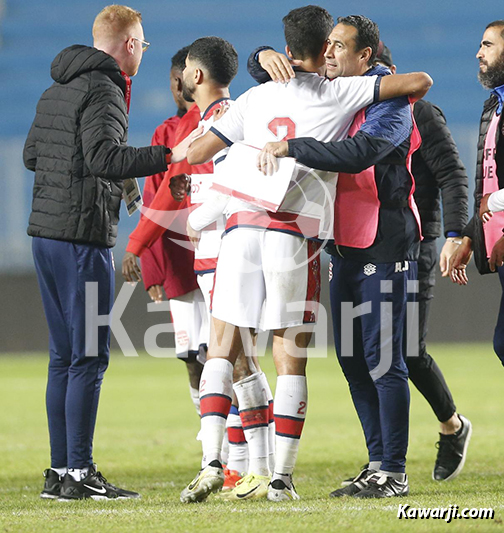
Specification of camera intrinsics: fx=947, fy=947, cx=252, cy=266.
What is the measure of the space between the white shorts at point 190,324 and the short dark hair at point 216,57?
59.6 inches

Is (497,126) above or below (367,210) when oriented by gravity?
above

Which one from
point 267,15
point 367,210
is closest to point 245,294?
point 367,210

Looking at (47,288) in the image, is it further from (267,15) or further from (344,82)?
(267,15)

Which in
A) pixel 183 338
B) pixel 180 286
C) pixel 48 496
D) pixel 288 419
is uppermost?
pixel 180 286

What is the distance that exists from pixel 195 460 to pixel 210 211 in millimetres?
2016

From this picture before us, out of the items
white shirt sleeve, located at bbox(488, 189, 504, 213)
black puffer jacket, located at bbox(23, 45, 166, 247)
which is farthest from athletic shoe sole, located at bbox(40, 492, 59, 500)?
white shirt sleeve, located at bbox(488, 189, 504, 213)

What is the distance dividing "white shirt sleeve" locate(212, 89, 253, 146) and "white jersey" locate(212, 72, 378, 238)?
0.03 m

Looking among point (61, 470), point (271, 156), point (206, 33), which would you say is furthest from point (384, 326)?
point (206, 33)

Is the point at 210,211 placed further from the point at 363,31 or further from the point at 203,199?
the point at 363,31

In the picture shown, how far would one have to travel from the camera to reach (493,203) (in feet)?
13.6

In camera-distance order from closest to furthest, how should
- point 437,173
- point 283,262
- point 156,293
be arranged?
point 283,262
point 437,173
point 156,293

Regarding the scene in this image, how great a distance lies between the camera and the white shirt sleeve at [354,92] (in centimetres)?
384

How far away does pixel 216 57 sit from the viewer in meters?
4.45

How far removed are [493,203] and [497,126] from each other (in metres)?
0.42
